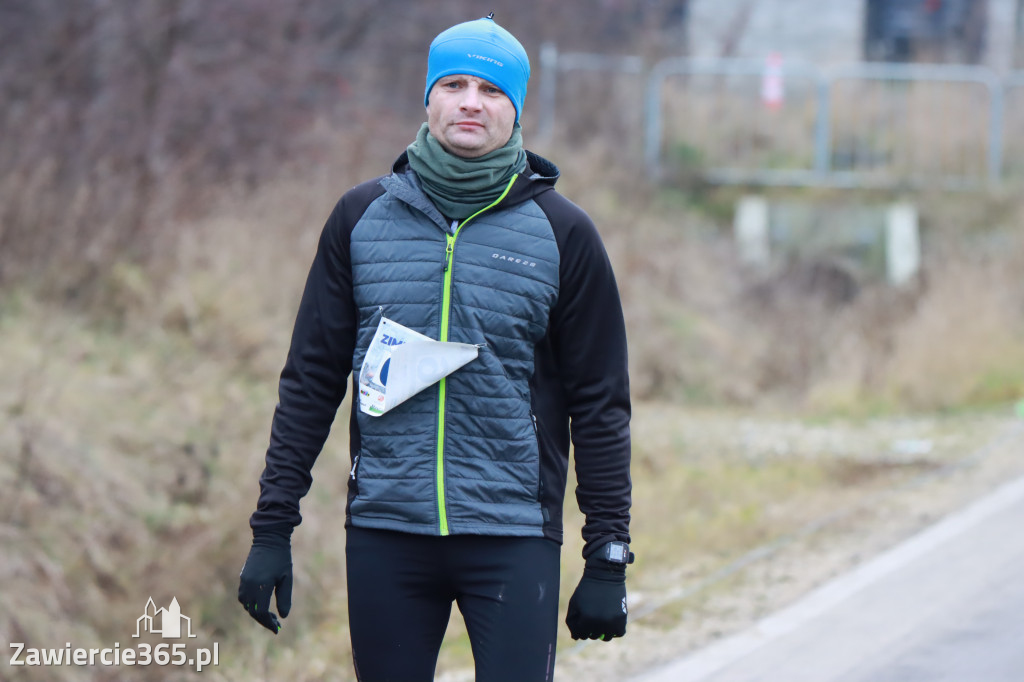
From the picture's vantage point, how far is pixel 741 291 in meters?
14.1

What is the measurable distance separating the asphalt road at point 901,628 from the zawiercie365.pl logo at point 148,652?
1822 millimetres

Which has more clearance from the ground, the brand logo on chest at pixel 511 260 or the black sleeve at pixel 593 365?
the brand logo on chest at pixel 511 260

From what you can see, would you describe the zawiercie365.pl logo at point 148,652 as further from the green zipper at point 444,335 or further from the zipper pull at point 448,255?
the zipper pull at point 448,255

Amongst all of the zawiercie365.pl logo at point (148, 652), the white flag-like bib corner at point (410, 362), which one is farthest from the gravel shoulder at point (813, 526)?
the white flag-like bib corner at point (410, 362)

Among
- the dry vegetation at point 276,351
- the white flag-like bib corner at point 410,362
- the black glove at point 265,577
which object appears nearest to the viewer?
the white flag-like bib corner at point 410,362

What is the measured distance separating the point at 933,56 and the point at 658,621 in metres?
17.0

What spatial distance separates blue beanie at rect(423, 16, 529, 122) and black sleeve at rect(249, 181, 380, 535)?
333 millimetres

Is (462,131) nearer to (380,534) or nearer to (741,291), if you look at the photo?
(380,534)

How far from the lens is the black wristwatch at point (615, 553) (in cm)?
292

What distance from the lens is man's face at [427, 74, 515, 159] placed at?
287cm

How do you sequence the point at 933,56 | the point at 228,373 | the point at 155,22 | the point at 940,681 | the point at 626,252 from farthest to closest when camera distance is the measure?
the point at 933,56 → the point at 626,252 → the point at 155,22 → the point at 228,373 → the point at 940,681

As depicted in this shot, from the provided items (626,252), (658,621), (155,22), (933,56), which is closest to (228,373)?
(658,621)

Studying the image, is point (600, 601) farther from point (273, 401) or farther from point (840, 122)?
point (840, 122)

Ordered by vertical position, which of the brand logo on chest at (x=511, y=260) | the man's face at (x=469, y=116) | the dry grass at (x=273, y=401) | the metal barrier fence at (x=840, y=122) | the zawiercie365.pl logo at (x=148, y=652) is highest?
the metal barrier fence at (x=840, y=122)
